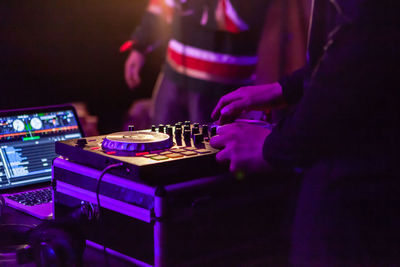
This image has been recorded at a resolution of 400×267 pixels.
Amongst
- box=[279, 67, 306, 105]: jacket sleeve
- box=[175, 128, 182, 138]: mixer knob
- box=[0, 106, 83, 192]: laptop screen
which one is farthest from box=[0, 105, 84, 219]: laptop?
box=[279, 67, 306, 105]: jacket sleeve

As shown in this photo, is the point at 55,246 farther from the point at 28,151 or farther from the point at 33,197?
the point at 28,151

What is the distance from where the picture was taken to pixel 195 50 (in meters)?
2.33

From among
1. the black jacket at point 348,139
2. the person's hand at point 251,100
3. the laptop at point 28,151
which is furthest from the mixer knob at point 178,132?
the laptop at point 28,151

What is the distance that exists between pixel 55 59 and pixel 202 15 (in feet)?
2.74

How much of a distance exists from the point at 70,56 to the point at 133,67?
1.22 ft

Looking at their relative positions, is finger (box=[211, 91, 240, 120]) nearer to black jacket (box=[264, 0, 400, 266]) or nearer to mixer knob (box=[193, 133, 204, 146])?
mixer knob (box=[193, 133, 204, 146])

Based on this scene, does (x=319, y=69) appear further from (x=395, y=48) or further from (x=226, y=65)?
(x=226, y=65)

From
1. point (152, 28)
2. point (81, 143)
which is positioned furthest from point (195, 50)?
point (81, 143)

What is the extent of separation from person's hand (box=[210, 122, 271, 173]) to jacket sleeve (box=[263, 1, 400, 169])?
28mm

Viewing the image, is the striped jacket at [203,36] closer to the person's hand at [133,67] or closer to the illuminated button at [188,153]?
the person's hand at [133,67]

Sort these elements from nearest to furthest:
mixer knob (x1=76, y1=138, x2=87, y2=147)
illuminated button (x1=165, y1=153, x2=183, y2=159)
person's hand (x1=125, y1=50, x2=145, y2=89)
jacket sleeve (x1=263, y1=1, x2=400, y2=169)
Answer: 1. jacket sleeve (x1=263, y1=1, x2=400, y2=169)
2. illuminated button (x1=165, y1=153, x2=183, y2=159)
3. mixer knob (x1=76, y1=138, x2=87, y2=147)
4. person's hand (x1=125, y1=50, x2=145, y2=89)

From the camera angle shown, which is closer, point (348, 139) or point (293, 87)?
point (348, 139)

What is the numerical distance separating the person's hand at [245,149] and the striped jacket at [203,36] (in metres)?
1.59

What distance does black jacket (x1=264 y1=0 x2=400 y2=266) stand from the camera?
24.7 inches
